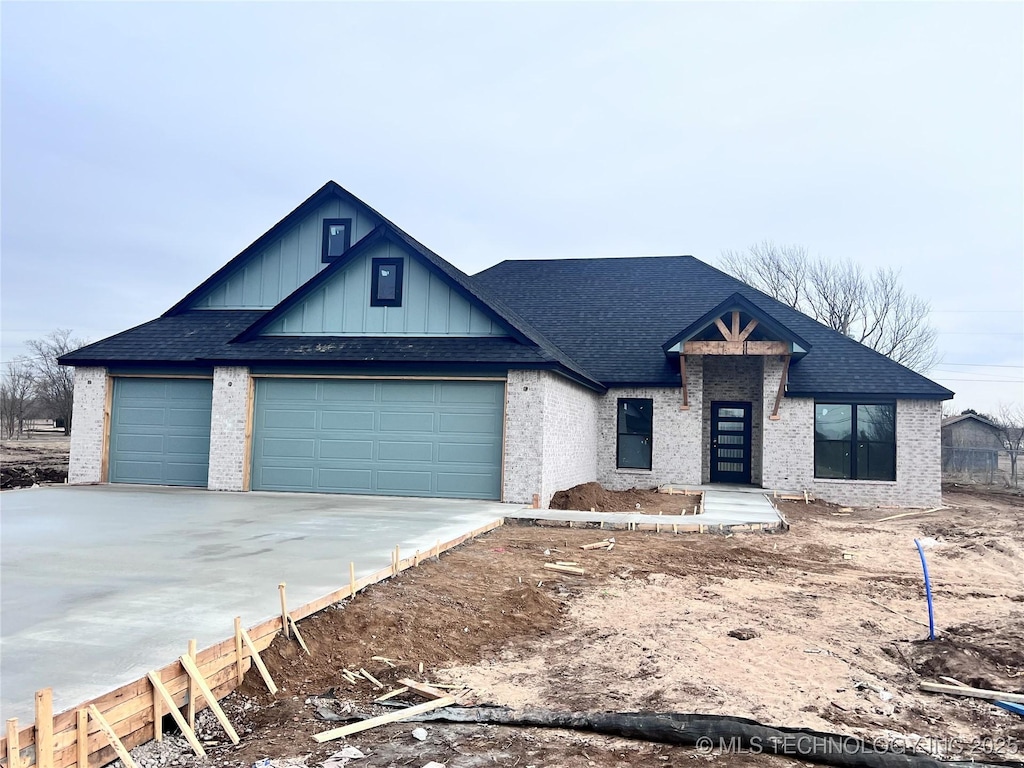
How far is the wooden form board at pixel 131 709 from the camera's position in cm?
318

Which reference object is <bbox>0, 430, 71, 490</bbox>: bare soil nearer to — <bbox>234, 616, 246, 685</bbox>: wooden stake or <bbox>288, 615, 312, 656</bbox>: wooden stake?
<bbox>288, 615, 312, 656</bbox>: wooden stake

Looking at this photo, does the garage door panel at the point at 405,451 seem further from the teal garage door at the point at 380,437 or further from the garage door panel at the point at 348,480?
the garage door panel at the point at 348,480

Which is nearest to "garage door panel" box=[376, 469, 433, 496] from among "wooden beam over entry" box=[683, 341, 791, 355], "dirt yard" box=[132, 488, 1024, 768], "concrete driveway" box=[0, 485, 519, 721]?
"concrete driveway" box=[0, 485, 519, 721]

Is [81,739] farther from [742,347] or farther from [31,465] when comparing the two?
[31,465]

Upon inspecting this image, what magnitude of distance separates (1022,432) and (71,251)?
37804mm

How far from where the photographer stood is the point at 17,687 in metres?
3.85

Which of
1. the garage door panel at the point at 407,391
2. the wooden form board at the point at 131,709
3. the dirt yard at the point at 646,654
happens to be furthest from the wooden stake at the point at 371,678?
the garage door panel at the point at 407,391

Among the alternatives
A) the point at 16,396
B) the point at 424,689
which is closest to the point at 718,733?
the point at 424,689

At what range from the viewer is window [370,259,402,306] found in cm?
1527

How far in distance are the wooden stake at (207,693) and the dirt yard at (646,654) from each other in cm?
8

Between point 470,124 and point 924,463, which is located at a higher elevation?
point 470,124

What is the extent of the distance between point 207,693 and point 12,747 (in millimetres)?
1094

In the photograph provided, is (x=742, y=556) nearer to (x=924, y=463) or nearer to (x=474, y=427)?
(x=474, y=427)

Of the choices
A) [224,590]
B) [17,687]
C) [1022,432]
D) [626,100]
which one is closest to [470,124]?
[626,100]
